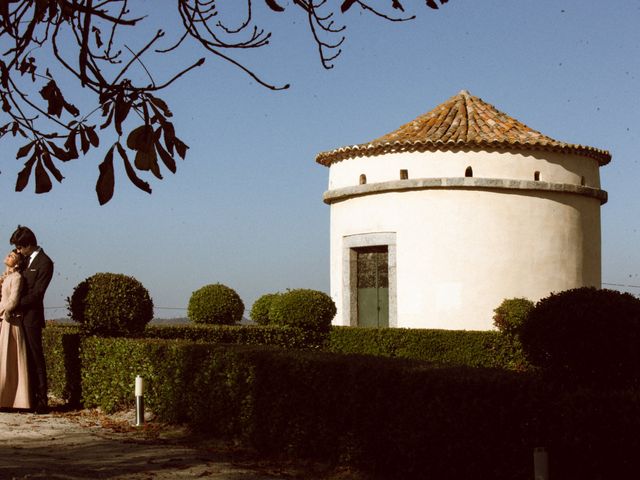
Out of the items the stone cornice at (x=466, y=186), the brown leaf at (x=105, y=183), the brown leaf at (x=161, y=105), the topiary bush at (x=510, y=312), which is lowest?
the topiary bush at (x=510, y=312)

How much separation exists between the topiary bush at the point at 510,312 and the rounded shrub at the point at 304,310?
12.2ft

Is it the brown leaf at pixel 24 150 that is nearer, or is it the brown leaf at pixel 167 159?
the brown leaf at pixel 167 159

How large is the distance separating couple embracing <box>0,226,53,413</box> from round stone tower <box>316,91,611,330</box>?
977cm

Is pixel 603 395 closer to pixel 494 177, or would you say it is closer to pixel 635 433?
pixel 635 433

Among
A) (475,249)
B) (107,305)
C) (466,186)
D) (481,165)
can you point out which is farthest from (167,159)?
(481,165)

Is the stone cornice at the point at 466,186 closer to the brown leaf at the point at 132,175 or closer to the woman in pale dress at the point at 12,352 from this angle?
the woman in pale dress at the point at 12,352

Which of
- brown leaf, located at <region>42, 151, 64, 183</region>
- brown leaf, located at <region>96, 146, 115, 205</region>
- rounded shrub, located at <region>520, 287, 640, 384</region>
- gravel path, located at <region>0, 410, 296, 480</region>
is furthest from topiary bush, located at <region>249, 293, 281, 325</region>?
brown leaf, located at <region>96, 146, 115, 205</region>

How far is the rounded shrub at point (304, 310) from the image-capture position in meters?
19.0

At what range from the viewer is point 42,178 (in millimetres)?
4895

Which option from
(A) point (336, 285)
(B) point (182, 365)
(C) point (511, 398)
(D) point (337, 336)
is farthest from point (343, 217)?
(C) point (511, 398)

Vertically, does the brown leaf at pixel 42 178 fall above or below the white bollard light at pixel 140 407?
above

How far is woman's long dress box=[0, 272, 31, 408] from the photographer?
11.7 metres

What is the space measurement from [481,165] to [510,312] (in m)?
3.47

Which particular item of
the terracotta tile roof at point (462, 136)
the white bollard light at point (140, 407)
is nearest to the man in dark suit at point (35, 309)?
the white bollard light at point (140, 407)
